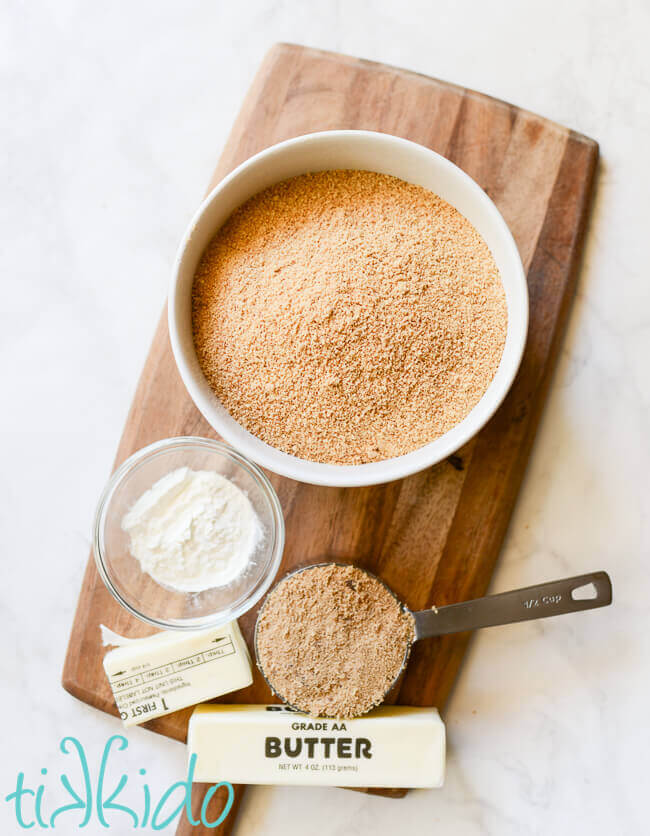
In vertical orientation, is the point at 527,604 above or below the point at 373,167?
below

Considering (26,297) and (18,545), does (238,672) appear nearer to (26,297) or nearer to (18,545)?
(18,545)

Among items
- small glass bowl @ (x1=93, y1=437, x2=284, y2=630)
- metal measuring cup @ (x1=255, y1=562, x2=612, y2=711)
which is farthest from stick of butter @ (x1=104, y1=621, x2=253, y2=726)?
metal measuring cup @ (x1=255, y1=562, x2=612, y2=711)

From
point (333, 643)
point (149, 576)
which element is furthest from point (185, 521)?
point (333, 643)

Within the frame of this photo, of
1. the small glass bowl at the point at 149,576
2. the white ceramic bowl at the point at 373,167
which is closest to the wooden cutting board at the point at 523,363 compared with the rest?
the small glass bowl at the point at 149,576

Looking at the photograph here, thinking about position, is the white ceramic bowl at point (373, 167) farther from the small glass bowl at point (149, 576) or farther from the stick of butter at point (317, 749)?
the stick of butter at point (317, 749)

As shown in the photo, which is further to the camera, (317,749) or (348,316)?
(317,749)

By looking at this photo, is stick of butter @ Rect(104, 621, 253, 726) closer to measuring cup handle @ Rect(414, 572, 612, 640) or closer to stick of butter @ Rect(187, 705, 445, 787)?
stick of butter @ Rect(187, 705, 445, 787)

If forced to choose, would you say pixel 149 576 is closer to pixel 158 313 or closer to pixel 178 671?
pixel 178 671
